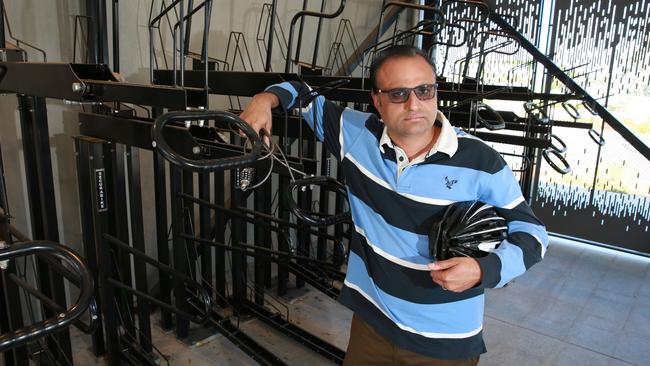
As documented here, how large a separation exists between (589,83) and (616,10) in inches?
29.9

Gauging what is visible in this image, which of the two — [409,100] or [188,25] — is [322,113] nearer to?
[409,100]

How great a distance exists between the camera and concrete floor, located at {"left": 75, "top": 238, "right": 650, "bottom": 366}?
297cm

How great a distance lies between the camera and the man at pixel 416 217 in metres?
1.32

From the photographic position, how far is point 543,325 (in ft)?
11.1

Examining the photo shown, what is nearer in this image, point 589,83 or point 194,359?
point 194,359

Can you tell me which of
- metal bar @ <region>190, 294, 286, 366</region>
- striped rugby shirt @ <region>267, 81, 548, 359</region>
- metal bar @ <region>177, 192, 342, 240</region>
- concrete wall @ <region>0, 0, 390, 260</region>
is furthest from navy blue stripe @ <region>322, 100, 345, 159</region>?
concrete wall @ <region>0, 0, 390, 260</region>

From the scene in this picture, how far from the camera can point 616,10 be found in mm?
4762

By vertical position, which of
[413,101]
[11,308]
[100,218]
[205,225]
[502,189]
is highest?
[413,101]

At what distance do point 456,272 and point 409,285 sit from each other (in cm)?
25

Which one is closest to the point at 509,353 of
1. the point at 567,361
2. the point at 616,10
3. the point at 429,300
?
the point at 567,361

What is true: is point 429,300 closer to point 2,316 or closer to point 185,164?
point 185,164

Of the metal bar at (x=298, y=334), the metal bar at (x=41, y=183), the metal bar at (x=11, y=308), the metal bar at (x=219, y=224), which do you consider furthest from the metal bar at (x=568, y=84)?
the metal bar at (x=11, y=308)

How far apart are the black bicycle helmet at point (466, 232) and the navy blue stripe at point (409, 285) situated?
121 millimetres

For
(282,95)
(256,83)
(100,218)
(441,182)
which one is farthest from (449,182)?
(100,218)
